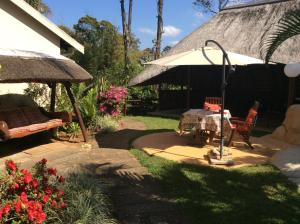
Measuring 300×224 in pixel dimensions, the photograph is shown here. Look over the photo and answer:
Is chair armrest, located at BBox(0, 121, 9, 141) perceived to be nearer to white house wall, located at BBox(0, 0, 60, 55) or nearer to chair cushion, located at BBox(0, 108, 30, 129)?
chair cushion, located at BBox(0, 108, 30, 129)

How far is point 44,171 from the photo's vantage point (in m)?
4.86

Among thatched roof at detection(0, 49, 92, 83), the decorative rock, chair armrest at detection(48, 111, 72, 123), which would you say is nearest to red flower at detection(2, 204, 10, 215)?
thatched roof at detection(0, 49, 92, 83)

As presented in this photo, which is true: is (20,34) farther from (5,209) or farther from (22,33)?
(5,209)

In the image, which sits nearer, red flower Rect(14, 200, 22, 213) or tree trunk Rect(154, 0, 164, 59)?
red flower Rect(14, 200, 22, 213)

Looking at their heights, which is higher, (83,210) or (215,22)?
(215,22)

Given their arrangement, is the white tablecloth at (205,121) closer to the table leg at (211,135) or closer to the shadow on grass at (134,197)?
the table leg at (211,135)

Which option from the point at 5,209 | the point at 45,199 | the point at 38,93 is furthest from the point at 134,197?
the point at 38,93

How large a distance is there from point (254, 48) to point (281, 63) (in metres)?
1.75

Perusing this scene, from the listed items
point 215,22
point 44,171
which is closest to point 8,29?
point 44,171

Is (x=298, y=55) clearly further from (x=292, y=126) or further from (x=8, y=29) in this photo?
(x=8, y=29)

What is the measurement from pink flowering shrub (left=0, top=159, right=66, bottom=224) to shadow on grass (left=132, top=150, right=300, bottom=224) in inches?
77.9

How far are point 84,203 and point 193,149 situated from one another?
16.0 ft

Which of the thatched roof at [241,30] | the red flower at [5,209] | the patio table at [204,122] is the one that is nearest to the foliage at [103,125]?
the patio table at [204,122]

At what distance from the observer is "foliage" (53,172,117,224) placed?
4555mm
